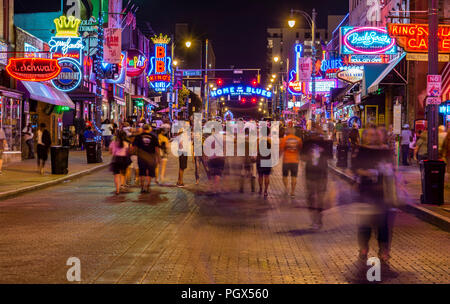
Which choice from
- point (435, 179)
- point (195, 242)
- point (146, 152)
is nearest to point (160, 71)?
point (146, 152)

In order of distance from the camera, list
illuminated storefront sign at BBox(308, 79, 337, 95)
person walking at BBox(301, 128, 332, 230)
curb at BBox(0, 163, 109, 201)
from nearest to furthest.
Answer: person walking at BBox(301, 128, 332, 230) < curb at BBox(0, 163, 109, 201) < illuminated storefront sign at BBox(308, 79, 337, 95)

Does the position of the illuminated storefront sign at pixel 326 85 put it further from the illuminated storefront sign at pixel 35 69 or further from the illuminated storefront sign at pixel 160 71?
the illuminated storefront sign at pixel 35 69

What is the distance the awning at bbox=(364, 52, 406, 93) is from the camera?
26.9 metres

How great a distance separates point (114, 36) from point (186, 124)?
37.4 ft

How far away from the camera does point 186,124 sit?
56.5 ft

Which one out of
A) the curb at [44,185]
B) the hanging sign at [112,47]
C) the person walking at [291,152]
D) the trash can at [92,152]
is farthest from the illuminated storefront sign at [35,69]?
the person walking at [291,152]

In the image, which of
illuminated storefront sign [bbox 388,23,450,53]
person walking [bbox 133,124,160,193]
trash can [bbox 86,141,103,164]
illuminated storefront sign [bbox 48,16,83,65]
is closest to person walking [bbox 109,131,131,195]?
person walking [bbox 133,124,160,193]

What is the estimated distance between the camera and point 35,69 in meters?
22.5

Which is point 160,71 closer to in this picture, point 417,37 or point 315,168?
point 417,37

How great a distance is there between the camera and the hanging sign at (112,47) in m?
26.3

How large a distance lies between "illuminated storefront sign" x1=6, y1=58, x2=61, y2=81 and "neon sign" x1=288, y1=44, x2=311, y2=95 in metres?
21.8

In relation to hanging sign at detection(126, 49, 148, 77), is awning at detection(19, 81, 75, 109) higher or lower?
lower

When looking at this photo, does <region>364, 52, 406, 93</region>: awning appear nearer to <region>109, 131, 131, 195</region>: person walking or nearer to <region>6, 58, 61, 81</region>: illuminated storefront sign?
<region>6, 58, 61, 81</region>: illuminated storefront sign
